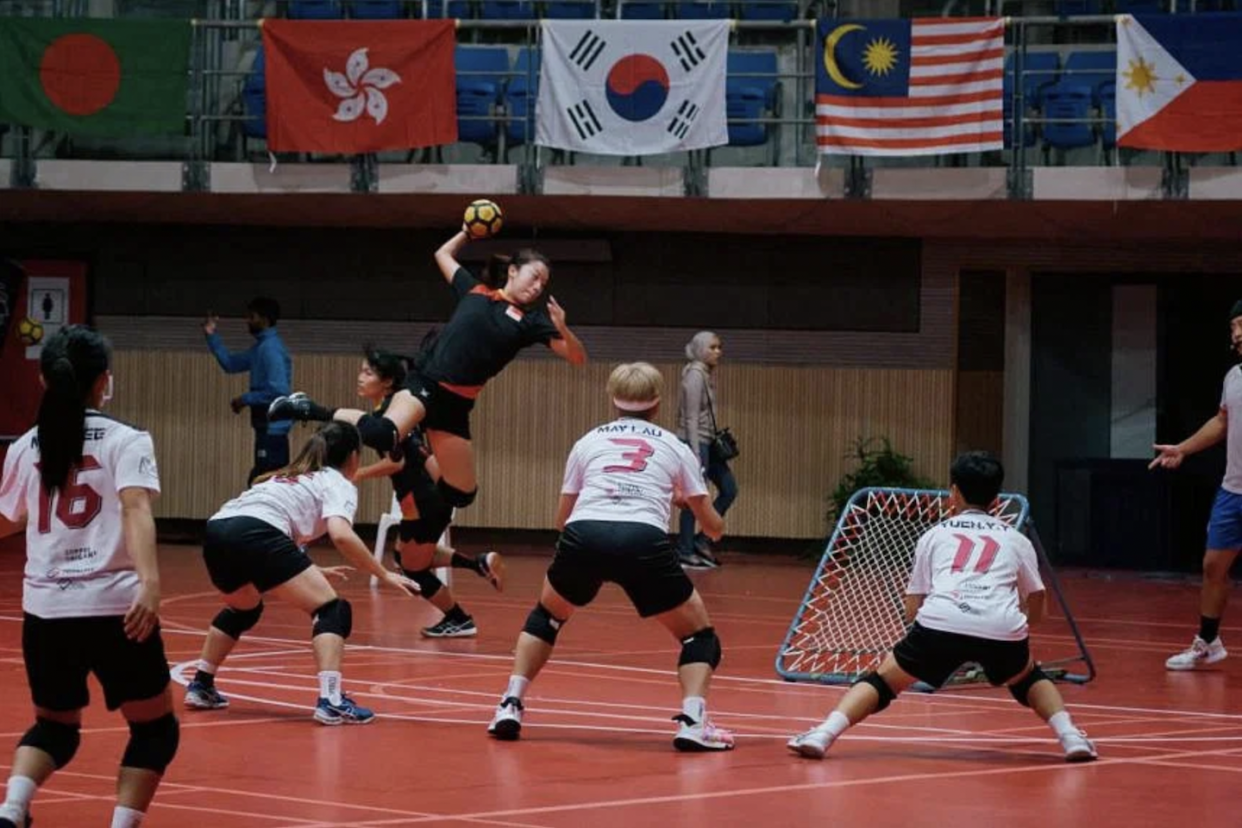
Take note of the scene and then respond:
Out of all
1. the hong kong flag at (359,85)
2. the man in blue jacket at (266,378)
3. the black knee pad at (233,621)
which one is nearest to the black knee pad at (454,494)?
the black knee pad at (233,621)

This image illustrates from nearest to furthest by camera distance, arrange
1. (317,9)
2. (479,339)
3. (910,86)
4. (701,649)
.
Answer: (701,649), (479,339), (910,86), (317,9)

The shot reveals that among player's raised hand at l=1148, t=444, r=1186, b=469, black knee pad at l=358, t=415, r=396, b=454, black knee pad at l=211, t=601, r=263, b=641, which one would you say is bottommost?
black knee pad at l=211, t=601, r=263, b=641

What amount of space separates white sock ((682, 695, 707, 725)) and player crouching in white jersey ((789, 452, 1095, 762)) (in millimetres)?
384

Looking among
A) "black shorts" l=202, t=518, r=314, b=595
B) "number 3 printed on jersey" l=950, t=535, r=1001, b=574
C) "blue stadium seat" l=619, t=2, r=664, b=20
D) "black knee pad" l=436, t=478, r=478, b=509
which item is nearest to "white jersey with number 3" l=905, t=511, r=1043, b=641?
"number 3 printed on jersey" l=950, t=535, r=1001, b=574

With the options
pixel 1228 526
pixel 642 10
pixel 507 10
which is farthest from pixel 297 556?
pixel 507 10

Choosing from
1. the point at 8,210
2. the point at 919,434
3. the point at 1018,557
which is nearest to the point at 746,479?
the point at 919,434

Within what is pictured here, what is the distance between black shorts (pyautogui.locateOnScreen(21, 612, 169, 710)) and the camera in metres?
6.12

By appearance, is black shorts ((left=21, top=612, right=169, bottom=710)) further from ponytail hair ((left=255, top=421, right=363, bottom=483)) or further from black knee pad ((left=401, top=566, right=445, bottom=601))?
black knee pad ((left=401, top=566, right=445, bottom=601))

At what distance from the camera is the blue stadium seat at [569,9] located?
69.9 feet

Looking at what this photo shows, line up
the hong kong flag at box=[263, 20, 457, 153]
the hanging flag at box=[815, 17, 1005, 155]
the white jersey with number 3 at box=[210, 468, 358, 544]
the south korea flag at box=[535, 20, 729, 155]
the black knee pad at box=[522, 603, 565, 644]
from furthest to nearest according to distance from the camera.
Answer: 1. the hong kong flag at box=[263, 20, 457, 153]
2. the south korea flag at box=[535, 20, 729, 155]
3. the hanging flag at box=[815, 17, 1005, 155]
4. the white jersey with number 3 at box=[210, 468, 358, 544]
5. the black knee pad at box=[522, 603, 565, 644]

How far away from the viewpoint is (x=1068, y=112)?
64.9 feet

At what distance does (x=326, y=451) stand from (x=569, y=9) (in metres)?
12.5

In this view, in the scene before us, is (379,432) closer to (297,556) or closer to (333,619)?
(297,556)

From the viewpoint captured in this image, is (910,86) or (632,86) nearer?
(910,86)
